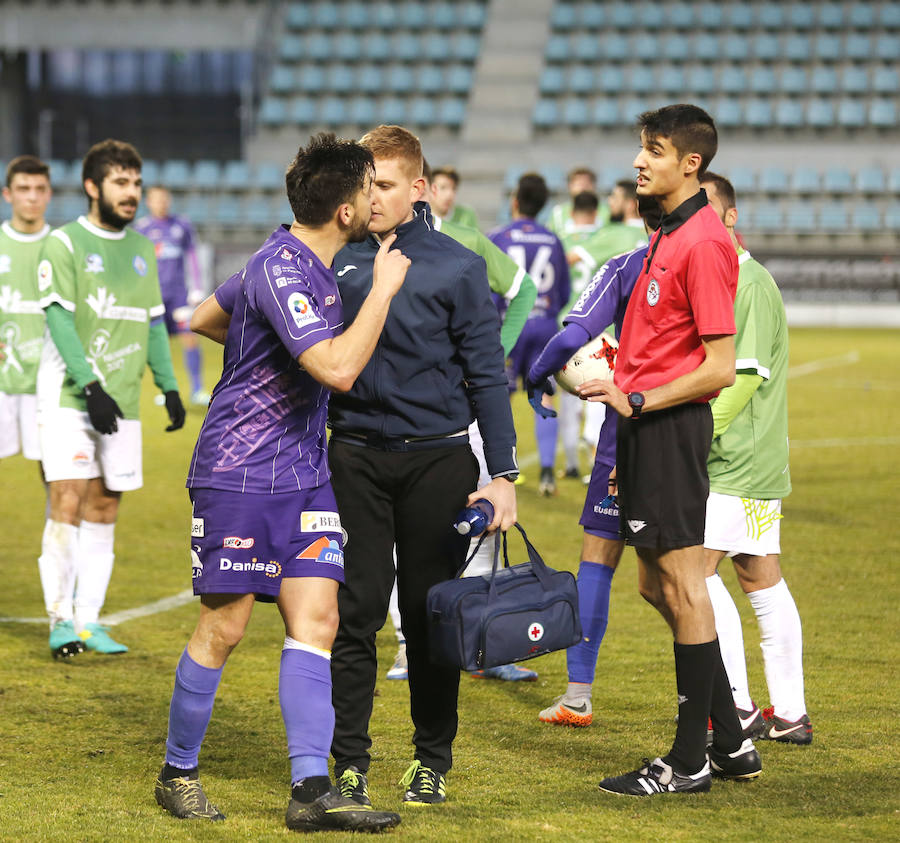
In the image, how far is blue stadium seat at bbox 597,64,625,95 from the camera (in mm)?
34219

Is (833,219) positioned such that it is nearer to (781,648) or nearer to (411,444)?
(781,648)

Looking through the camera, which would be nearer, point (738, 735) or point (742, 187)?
point (738, 735)

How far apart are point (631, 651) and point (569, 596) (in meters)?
2.21

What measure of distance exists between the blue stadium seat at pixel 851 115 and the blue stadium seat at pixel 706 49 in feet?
11.2

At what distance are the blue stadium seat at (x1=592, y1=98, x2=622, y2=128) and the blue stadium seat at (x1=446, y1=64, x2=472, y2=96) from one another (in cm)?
333

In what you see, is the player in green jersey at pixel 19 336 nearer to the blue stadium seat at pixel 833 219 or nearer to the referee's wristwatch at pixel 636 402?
the referee's wristwatch at pixel 636 402

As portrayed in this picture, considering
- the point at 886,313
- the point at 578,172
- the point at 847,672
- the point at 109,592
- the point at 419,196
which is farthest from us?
the point at 886,313

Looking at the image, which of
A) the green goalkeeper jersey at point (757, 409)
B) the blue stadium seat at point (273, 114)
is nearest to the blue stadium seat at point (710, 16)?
the blue stadium seat at point (273, 114)

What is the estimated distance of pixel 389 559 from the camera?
13.2 ft

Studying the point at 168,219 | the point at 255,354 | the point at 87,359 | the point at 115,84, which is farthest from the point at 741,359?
the point at 115,84

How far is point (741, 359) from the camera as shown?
448cm

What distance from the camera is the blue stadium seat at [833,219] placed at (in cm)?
3194

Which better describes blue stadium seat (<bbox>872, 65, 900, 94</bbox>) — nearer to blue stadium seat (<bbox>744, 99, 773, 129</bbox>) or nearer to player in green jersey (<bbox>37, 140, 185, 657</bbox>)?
blue stadium seat (<bbox>744, 99, 773, 129</bbox>)

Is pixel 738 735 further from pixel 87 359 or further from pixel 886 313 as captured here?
pixel 886 313
